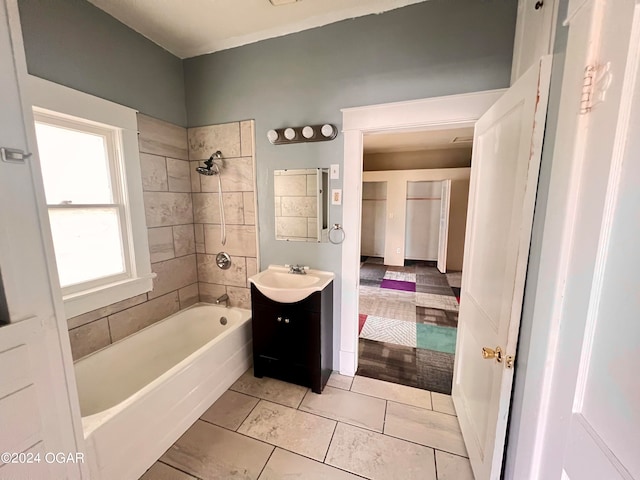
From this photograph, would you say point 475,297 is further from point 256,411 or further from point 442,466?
point 256,411

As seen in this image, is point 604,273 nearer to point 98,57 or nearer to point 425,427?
point 425,427

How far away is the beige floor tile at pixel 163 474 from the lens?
4.47ft

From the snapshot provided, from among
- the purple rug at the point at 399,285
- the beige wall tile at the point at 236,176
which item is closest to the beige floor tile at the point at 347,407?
the beige wall tile at the point at 236,176

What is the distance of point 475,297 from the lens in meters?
1.47

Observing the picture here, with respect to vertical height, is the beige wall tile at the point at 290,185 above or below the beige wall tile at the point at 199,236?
above

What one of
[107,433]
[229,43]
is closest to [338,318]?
[107,433]

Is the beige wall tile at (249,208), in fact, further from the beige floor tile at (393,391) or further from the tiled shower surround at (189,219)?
the beige floor tile at (393,391)

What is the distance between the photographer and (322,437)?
159 centimetres

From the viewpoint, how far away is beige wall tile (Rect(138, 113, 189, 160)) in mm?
2035

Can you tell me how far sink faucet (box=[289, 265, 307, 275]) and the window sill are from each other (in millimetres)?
1170

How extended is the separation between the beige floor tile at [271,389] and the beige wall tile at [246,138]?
1931 mm

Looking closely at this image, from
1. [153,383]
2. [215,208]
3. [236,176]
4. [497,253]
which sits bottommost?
[153,383]

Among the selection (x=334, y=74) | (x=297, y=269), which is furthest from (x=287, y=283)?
(x=334, y=74)

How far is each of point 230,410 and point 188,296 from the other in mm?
1193
